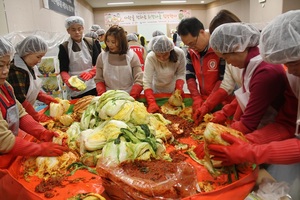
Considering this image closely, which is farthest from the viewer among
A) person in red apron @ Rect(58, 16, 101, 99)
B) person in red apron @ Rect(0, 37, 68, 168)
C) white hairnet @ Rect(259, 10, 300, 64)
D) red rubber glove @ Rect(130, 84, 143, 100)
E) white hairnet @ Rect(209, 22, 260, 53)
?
person in red apron @ Rect(58, 16, 101, 99)

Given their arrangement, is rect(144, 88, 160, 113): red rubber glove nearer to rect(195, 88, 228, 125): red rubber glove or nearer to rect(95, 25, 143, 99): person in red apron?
rect(95, 25, 143, 99): person in red apron

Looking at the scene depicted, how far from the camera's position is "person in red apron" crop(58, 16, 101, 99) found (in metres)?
3.45

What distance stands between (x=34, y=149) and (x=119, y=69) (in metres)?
1.59

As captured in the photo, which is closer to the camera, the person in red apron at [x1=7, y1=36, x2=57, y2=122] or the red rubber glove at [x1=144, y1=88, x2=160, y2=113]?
the person in red apron at [x1=7, y1=36, x2=57, y2=122]

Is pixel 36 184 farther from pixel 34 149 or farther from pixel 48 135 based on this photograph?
pixel 48 135

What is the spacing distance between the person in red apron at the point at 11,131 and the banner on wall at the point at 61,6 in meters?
4.65

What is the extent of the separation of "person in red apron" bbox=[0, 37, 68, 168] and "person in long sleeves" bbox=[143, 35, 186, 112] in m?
1.31

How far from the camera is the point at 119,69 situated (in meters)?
3.09

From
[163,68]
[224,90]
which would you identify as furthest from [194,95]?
[163,68]

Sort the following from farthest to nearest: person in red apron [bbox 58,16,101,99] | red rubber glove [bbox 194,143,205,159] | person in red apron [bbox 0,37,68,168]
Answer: person in red apron [bbox 58,16,101,99]
red rubber glove [bbox 194,143,205,159]
person in red apron [bbox 0,37,68,168]

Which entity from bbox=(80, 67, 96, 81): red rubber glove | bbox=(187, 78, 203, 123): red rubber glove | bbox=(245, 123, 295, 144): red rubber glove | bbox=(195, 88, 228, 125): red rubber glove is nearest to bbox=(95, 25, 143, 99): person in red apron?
bbox=(80, 67, 96, 81): red rubber glove

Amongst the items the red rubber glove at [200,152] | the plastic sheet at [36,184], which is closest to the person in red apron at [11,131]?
the plastic sheet at [36,184]

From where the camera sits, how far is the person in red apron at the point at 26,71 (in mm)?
2334

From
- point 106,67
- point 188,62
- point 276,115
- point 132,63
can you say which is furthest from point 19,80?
point 276,115
